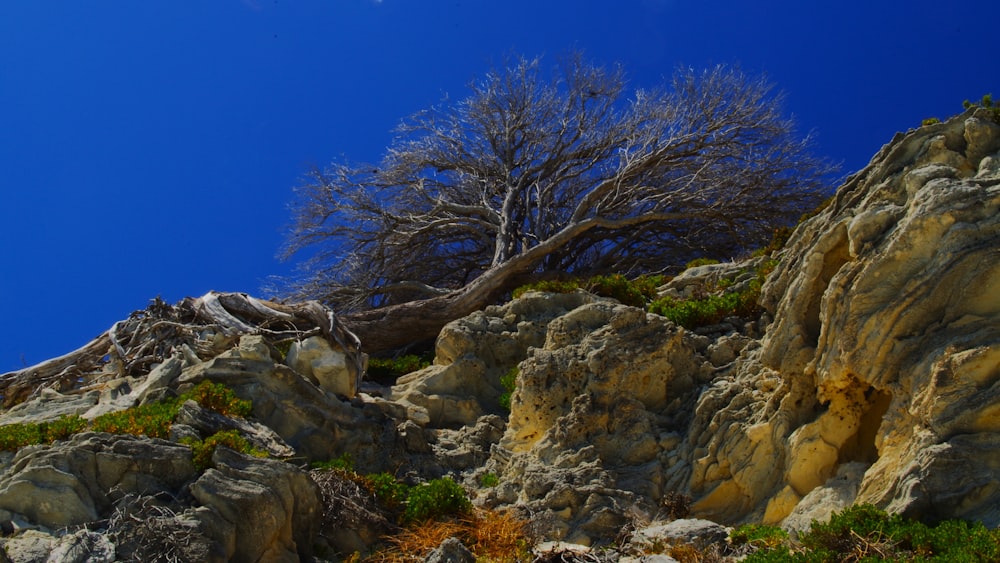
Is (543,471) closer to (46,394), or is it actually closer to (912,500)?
(912,500)

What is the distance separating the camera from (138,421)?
926cm

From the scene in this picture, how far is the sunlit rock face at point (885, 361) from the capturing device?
7016mm

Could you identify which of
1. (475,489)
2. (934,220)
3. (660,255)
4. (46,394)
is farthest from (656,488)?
(660,255)

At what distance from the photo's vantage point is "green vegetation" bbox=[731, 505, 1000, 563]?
6070 millimetres

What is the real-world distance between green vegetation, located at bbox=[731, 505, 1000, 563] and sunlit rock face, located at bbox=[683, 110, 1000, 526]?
0.85 ft

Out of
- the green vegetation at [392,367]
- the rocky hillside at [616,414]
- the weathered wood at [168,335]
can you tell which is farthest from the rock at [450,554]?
the green vegetation at [392,367]

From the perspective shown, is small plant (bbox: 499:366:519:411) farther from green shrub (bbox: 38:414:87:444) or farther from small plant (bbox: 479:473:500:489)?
green shrub (bbox: 38:414:87:444)

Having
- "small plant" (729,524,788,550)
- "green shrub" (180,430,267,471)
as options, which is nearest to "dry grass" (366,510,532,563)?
"green shrub" (180,430,267,471)

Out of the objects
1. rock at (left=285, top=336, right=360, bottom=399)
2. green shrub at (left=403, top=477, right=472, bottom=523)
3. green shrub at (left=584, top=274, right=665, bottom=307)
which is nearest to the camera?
Answer: green shrub at (left=403, top=477, right=472, bottom=523)

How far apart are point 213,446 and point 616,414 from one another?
4637 millimetres

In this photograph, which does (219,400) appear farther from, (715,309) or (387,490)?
(715,309)

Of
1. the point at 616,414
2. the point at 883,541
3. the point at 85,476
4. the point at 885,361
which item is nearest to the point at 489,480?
the point at 616,414

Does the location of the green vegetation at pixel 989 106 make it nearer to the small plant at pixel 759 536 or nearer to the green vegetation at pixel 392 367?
the small plant at pixel 759 536

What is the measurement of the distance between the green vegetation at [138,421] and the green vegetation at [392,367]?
528 cm
